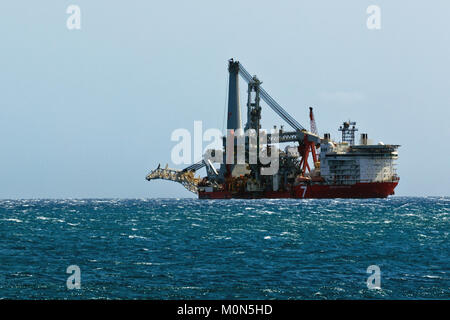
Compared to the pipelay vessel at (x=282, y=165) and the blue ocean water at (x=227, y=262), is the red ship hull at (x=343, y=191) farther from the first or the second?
the blue ocean water at (x=227, y=262)

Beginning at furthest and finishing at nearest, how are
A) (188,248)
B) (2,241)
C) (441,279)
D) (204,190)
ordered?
(204,190), (2,241), (188,248), (441,279)

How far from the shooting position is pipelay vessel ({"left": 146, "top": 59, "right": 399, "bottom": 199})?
13075cm

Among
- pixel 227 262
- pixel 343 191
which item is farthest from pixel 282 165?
pixel 227 262

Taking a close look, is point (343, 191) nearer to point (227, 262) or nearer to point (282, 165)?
point (282, 165)

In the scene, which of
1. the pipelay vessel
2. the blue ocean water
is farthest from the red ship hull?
the blue ocean water

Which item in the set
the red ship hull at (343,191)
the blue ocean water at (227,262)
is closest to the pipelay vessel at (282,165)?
the red ship hull at (343,191)

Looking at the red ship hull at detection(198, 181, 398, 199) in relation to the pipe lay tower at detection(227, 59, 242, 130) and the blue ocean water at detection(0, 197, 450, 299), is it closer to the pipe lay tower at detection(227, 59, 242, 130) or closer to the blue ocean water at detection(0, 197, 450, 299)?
the pipe lay tower at detection(227, 59, 242, 130)

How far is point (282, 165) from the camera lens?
14238 centimetres

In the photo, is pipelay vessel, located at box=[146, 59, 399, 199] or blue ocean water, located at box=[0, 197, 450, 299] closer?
blue ocean water, located at box=[0, 197, 450, 299]

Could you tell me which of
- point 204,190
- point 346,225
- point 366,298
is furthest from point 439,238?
point 204,190

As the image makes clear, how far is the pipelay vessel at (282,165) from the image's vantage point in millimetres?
130750
